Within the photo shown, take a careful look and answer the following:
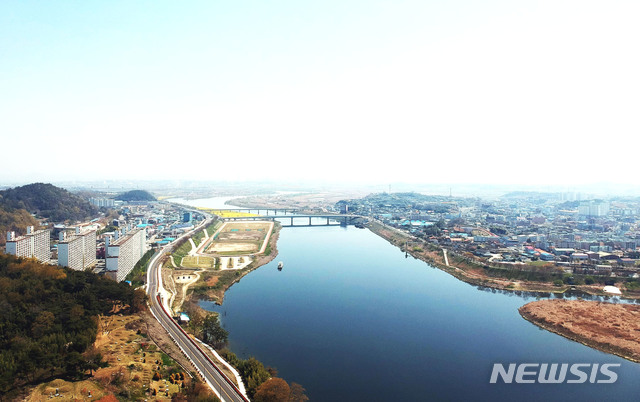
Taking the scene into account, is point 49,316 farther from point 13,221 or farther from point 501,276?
point 13,221

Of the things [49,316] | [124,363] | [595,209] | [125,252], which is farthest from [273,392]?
[595,209]

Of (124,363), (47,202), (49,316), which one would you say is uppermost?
(47,202)

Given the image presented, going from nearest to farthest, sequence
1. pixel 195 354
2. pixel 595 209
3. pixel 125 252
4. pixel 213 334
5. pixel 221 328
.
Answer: pixel 195 354 < pixel 213 334 < pixel 221 328 < pixel 125 252 < pixel 595 209

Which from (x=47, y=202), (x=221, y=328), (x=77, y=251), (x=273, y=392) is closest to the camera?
(x=273, y=392)

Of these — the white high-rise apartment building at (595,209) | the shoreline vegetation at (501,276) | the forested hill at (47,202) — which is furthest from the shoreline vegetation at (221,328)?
the white high-rise apartment building at (595,209)

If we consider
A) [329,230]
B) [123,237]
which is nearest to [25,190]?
[123,237]

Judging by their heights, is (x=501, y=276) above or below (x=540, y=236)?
below

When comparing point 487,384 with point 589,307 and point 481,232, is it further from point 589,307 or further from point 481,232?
point 481,232
